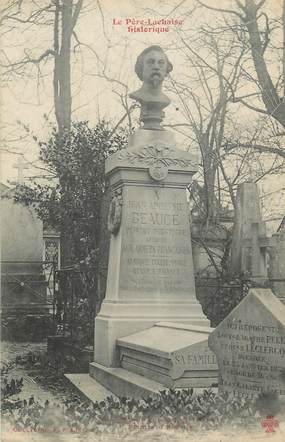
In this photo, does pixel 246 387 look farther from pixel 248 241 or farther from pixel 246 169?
pixel 246 169

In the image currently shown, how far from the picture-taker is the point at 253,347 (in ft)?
14.8

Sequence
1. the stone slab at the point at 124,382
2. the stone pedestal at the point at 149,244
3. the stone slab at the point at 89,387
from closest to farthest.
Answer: the stone slab at the point at 124,382 → the stone slab at the point at 89,387 → the stone pedestal at the point at 149,244

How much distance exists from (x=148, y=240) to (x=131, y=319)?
3.03 ft

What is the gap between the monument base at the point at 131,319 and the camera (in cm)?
721

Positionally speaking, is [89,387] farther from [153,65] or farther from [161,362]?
[153,65]

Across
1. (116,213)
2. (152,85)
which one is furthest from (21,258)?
(152,85)

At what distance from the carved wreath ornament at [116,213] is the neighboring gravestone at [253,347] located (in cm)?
297

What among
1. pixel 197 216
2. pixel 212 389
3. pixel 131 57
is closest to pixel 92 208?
pixel 197 216

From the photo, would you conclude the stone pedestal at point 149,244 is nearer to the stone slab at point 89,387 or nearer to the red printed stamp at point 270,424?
the stone slab at point 89,387

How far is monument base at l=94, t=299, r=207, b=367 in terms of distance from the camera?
284 inches

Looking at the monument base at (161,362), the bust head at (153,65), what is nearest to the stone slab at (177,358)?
the monument base at (161,362)

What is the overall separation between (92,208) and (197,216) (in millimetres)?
2711

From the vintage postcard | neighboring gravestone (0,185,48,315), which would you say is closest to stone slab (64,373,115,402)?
the vintage postcard

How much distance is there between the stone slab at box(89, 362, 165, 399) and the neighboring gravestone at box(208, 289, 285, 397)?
710mm
